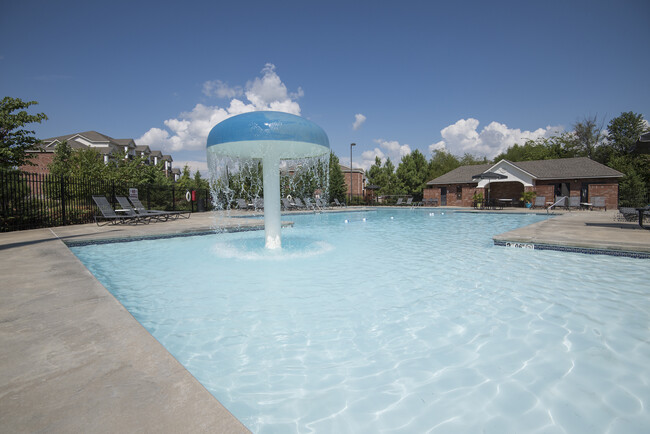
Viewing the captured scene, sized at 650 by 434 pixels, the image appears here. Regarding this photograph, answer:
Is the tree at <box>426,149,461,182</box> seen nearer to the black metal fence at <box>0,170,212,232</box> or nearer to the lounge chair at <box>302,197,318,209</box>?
the lounge chair at <box>302,197,318,209</box>

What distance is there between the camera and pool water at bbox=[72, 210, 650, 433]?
7.63 feet

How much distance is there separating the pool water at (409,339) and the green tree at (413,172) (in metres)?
37.2

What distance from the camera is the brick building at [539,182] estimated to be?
27.3 m

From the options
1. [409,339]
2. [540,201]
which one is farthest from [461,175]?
[409,339]

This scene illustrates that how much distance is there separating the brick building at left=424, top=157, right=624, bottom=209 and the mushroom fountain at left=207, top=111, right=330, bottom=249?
83.2ft

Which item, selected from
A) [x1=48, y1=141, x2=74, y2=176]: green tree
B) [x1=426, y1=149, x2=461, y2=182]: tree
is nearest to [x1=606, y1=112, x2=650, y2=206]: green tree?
[x1=426, y1=149, x2=461, y2=182]: tree

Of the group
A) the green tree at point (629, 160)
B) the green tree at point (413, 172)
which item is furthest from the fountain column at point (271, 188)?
the green tree at point (413, 172)

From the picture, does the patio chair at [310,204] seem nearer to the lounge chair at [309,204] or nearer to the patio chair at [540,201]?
the lounge chair at [309,204]

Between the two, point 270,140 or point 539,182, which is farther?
point 539,182

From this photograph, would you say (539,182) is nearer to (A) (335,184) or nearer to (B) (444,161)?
(A) (335,184)

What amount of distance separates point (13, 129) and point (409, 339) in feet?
61.9

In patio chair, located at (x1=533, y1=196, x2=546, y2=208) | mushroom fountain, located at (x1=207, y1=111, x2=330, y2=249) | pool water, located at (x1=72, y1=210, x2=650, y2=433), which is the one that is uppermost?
mushroom fountain, located at (x1=207, y1=111, x2=330, y2=249)

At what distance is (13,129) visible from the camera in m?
14.0

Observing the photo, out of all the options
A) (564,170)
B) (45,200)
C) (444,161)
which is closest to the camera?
(45,200)
